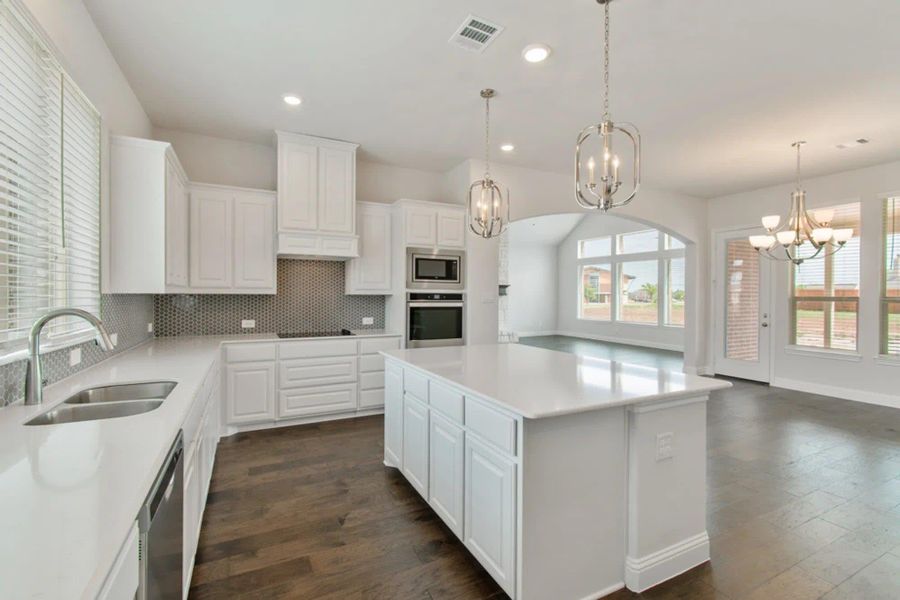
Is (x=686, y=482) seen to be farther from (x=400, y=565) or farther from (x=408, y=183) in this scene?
(x=408, y=183)

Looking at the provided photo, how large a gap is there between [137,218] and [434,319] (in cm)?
279

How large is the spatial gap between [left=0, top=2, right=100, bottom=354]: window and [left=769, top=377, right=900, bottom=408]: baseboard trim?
7663 millimetres

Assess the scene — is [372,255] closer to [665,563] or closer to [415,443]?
[415,443]

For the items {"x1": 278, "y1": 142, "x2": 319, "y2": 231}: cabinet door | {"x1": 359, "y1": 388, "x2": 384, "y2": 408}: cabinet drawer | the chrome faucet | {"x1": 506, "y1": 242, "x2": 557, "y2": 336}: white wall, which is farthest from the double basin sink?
{"x1": 506, "y1": 242, "x2": 557, "y2": 336}: white wall

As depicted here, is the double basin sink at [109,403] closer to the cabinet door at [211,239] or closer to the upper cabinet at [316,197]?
the cabinet door at [211,239]

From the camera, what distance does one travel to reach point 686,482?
6.68ft

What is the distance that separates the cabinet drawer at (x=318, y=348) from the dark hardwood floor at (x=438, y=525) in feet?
2.45

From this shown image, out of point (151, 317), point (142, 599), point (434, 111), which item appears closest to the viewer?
point (142, 599)

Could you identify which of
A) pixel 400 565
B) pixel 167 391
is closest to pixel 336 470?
pixel 400 565

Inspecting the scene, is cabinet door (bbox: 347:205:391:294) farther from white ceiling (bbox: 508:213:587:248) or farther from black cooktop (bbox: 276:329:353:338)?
white ceiling (bbox: 508:213:587:248)

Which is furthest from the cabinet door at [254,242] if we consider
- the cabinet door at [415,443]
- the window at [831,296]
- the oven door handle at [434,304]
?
the window at [831,296]

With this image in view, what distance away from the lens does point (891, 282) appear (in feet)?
16.3

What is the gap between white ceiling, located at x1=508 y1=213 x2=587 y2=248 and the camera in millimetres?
11361

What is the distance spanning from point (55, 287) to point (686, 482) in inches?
127
